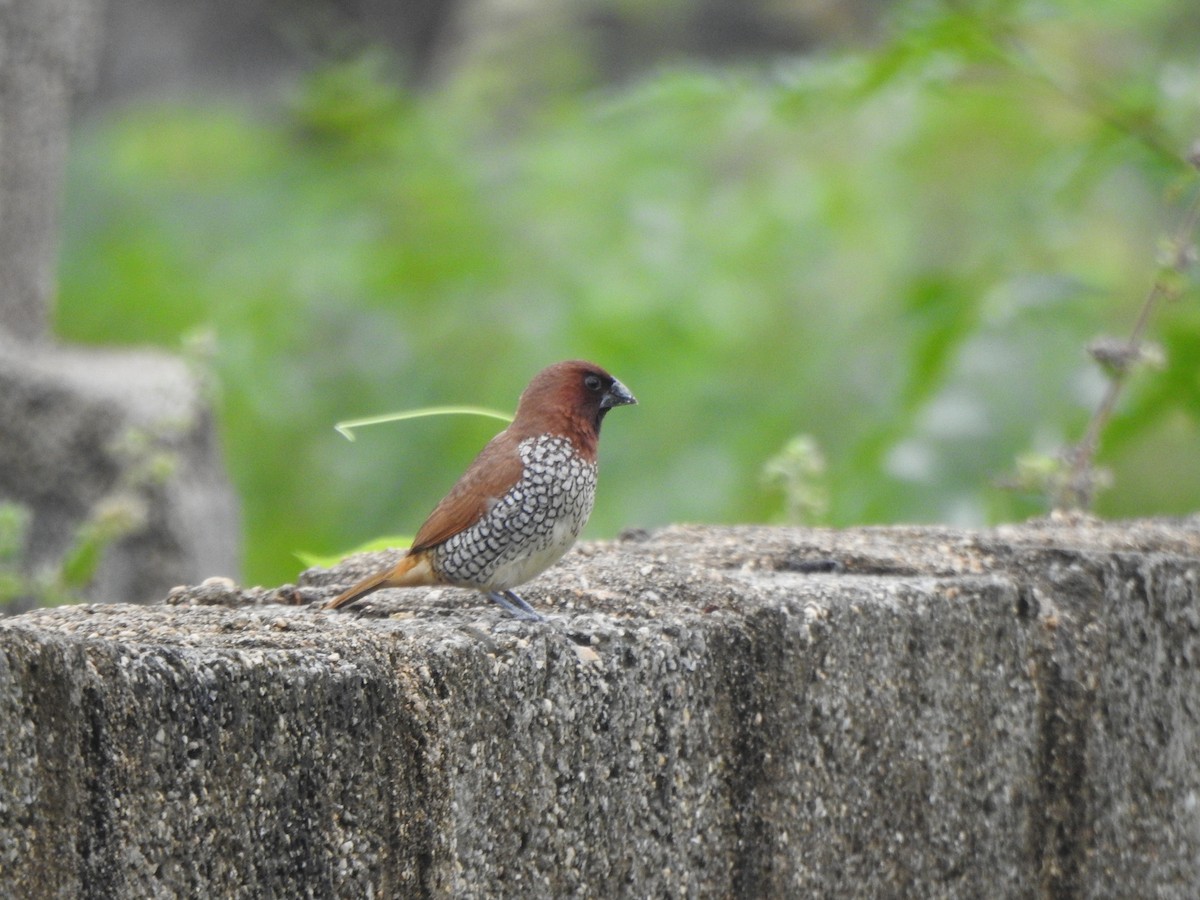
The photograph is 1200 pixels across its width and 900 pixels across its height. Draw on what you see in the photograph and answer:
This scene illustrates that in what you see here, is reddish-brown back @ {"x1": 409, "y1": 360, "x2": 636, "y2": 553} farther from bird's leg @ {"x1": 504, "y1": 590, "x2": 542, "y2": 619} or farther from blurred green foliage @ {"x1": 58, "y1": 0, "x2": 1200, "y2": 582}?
blurred green foliage @ {"x1": 58, "y1": 0, "x2": 1200, "y2": 582}

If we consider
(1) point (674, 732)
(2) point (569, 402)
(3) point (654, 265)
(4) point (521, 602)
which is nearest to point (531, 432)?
(2) point (569, 402)

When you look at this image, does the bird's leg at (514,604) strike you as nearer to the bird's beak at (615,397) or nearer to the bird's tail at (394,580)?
the bird's tail at (394,580)

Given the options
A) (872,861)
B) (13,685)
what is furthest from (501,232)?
(13,685)

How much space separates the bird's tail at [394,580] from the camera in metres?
2.02

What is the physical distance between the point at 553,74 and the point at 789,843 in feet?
35.4

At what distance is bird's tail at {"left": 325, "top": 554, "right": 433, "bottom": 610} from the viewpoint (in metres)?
2.02

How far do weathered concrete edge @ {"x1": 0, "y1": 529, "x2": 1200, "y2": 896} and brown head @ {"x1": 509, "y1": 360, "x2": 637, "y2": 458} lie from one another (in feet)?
0.69

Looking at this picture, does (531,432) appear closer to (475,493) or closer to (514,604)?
(475,493)

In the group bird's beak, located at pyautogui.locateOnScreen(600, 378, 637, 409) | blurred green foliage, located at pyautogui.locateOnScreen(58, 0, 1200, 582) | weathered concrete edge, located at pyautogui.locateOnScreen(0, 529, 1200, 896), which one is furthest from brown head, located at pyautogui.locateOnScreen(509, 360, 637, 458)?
blurred green foliage, located at pyautogui.locateOnScreen(58, 0, 1200, 582)

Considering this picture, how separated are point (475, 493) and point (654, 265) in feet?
15.1

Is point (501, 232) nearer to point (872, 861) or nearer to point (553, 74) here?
point (553, 74)

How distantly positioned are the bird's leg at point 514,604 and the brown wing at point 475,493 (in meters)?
0.11

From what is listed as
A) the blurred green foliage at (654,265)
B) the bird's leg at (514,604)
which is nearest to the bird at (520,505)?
the bird's leg at (514,604)

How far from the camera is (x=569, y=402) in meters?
2.23
